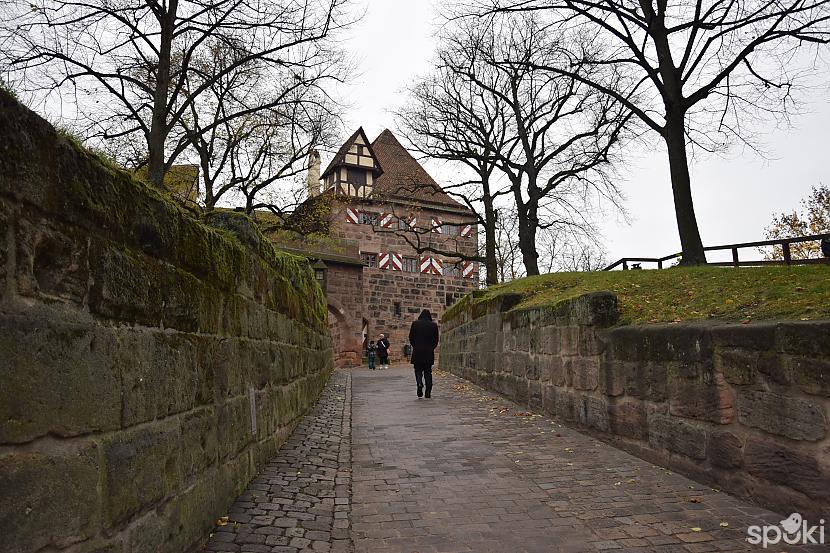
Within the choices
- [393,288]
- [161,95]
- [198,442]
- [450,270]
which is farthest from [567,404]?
[450,270]

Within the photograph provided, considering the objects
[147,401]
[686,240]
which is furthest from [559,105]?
→ [147,401]

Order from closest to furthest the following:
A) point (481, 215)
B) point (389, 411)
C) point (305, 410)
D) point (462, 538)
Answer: point (462, 538)
point (305, 410)
point (389, 411)
point (481, 215)

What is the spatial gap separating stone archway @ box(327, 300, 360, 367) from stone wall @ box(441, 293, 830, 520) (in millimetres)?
20148

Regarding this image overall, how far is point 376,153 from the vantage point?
40219 mm

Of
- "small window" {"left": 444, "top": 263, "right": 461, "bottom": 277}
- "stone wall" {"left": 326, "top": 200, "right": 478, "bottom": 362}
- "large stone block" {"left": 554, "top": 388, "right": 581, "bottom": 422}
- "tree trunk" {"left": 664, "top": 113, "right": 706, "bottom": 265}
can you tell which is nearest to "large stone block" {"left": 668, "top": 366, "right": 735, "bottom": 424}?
"large stone block" {"left": 554, "top": 388, "right": 581, "bottom": 422}

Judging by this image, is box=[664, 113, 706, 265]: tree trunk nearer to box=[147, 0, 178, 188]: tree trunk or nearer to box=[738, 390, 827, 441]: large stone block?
box=[738, 390, 827, 441]: large stone block

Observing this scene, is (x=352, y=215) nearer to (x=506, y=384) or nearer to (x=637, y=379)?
(x=506, y=384)

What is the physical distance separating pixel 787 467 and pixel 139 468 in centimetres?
381

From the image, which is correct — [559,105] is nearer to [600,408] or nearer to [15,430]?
[600,408]

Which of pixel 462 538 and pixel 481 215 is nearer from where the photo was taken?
pixel 462 538

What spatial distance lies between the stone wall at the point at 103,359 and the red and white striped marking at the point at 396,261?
103 feet

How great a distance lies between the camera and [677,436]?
16.4 ft

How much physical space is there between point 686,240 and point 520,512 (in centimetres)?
1016

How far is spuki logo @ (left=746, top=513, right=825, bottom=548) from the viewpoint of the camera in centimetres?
343
